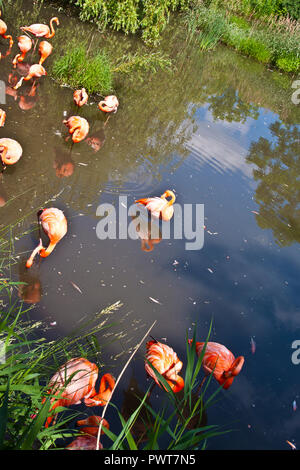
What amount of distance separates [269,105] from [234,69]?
7.62ft

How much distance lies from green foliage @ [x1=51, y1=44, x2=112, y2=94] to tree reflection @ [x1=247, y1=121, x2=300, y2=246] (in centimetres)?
243

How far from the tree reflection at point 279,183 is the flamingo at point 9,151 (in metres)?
2.81

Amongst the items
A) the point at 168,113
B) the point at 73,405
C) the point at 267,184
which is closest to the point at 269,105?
the point at 168,113

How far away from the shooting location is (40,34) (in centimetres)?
687

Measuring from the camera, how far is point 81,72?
6152mm

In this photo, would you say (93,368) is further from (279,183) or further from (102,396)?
(279,183)

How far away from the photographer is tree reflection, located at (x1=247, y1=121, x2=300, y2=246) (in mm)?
5172

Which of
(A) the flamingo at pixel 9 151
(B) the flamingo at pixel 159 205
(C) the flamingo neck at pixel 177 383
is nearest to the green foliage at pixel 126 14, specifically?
(A) the flamingo at pixel 9 151

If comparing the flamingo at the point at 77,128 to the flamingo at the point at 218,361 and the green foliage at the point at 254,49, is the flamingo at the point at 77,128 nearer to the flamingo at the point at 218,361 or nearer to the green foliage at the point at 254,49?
the flamingo at the point at 218,361

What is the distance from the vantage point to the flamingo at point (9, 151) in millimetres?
3891

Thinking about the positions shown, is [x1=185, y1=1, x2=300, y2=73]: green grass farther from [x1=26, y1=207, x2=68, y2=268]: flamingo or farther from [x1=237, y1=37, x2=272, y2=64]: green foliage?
[x1=26, y1=207, x2=68, y2=268]: flamingo

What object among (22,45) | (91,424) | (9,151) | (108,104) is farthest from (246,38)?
(91,424)

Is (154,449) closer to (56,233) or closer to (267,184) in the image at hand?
(56,233)

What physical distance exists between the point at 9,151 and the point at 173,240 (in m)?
1.72
